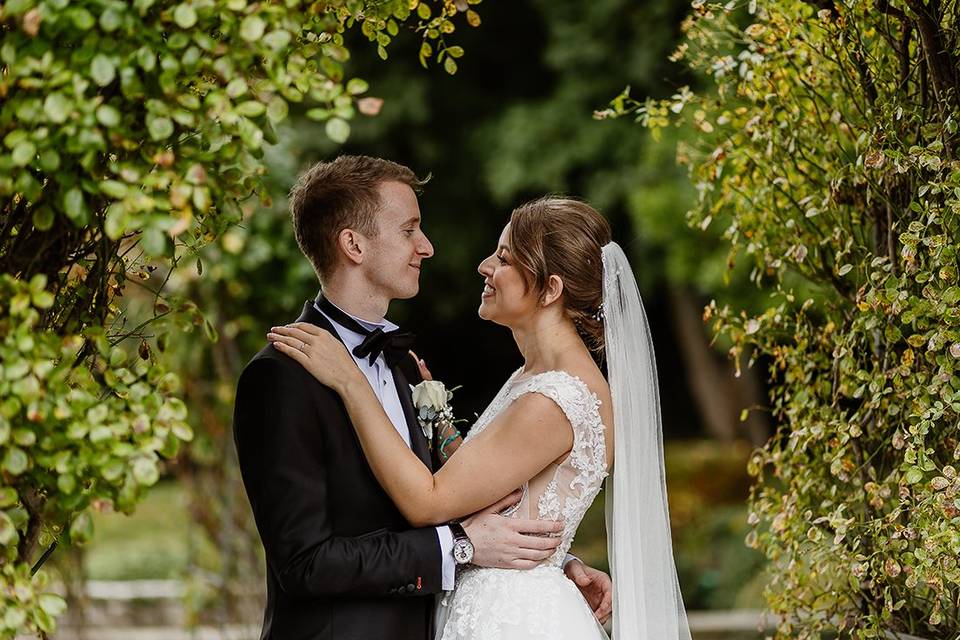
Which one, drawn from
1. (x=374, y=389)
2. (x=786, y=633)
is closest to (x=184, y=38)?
(x=374, y=389)

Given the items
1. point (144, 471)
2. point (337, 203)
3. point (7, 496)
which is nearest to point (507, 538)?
point (337, 203)

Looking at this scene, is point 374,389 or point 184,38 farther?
point 374,389

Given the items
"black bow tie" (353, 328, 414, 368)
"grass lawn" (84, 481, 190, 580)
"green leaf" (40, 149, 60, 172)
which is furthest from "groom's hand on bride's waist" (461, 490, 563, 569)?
"grass lawn" (84, 481, 190, 580)

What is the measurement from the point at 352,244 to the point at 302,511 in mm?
794

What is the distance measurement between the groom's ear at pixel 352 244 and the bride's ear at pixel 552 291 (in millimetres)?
567

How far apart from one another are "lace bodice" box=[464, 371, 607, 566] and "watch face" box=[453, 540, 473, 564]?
232mm

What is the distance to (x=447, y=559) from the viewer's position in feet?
9.96

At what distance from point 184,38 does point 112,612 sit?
8.87m

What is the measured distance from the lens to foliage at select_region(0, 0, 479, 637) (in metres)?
1.97

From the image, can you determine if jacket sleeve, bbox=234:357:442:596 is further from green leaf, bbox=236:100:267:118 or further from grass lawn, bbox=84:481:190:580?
grass lawn, bbox=84:481:190:580

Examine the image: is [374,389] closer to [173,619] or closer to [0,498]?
[0,498]

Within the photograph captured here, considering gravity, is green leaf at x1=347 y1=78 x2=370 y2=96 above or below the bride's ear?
above

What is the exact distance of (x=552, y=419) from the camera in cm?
324

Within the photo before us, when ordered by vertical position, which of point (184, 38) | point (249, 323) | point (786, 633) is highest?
point (184, 38)
